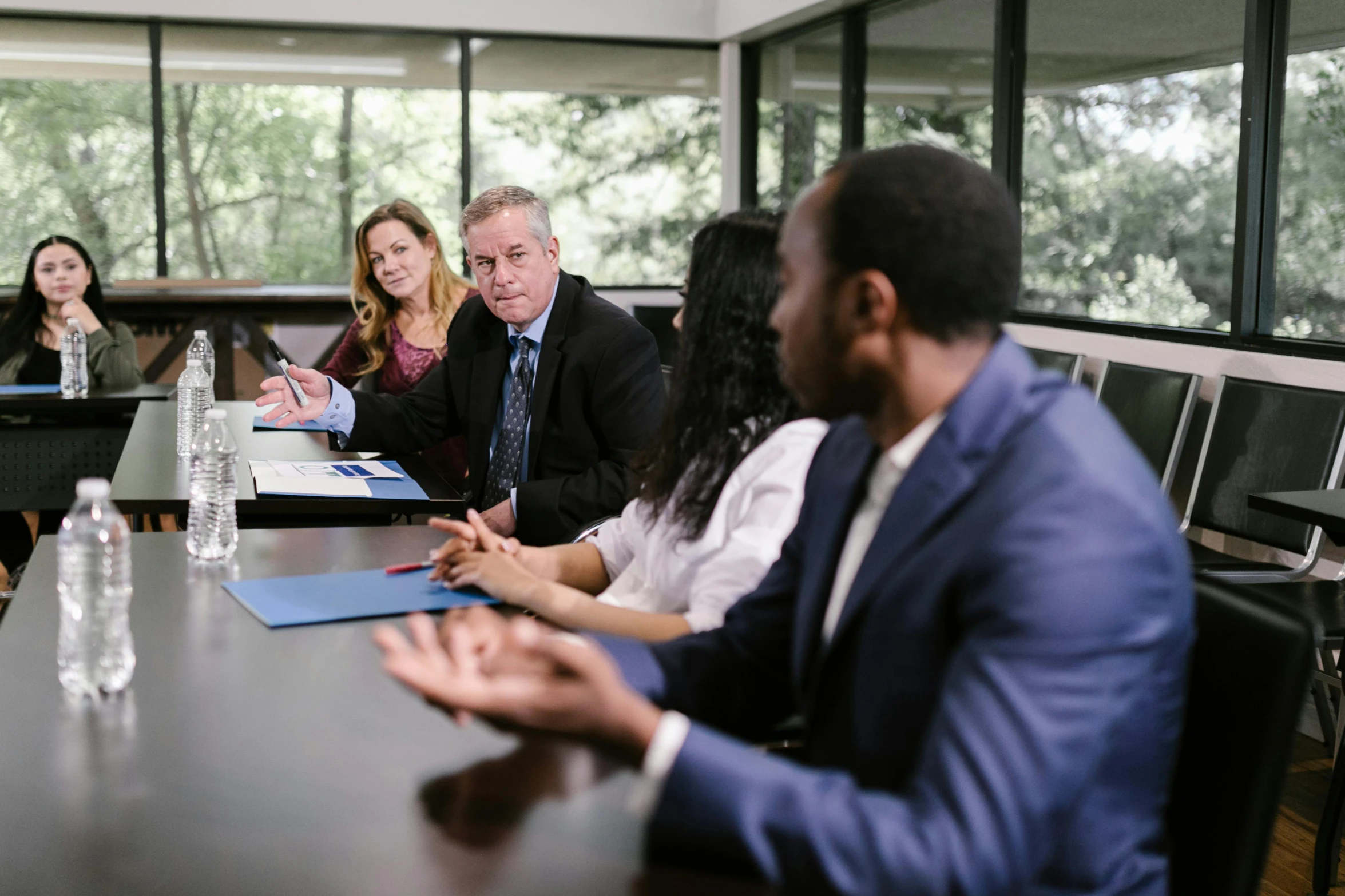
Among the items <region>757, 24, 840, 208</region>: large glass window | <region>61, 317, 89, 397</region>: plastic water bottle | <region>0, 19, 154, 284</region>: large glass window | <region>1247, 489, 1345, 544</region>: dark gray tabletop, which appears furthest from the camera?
<region>0, 19, 154, 284</region>: large glass window

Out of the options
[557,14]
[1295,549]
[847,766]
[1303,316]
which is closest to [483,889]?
[847,766]

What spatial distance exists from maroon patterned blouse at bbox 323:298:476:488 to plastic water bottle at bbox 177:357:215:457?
0.56 m

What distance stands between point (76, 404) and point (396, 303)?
114cm

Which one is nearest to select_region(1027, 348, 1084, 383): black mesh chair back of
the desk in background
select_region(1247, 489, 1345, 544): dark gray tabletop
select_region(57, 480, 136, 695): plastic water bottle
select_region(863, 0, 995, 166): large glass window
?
select_region(863, 0, 995, 166): large glass window

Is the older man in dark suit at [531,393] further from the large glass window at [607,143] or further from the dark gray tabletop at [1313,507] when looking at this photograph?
the large glass window at [607,143]

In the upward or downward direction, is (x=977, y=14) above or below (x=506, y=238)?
above

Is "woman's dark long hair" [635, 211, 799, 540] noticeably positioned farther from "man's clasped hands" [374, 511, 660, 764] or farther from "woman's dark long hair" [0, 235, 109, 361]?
"woman's dark long hair" [0, 235, 109, 361]

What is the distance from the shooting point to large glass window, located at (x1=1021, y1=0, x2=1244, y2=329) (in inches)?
149

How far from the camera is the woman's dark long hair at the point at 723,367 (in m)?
1.66

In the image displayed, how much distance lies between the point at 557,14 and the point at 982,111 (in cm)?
296

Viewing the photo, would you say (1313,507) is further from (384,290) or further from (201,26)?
(201,26)

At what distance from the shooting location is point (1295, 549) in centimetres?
307

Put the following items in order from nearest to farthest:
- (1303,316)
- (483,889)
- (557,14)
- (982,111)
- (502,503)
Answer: (483,889) → (502,503) → (1303,316) → (982,111) → (557,14)

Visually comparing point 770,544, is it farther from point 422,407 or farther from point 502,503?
point 422,407
